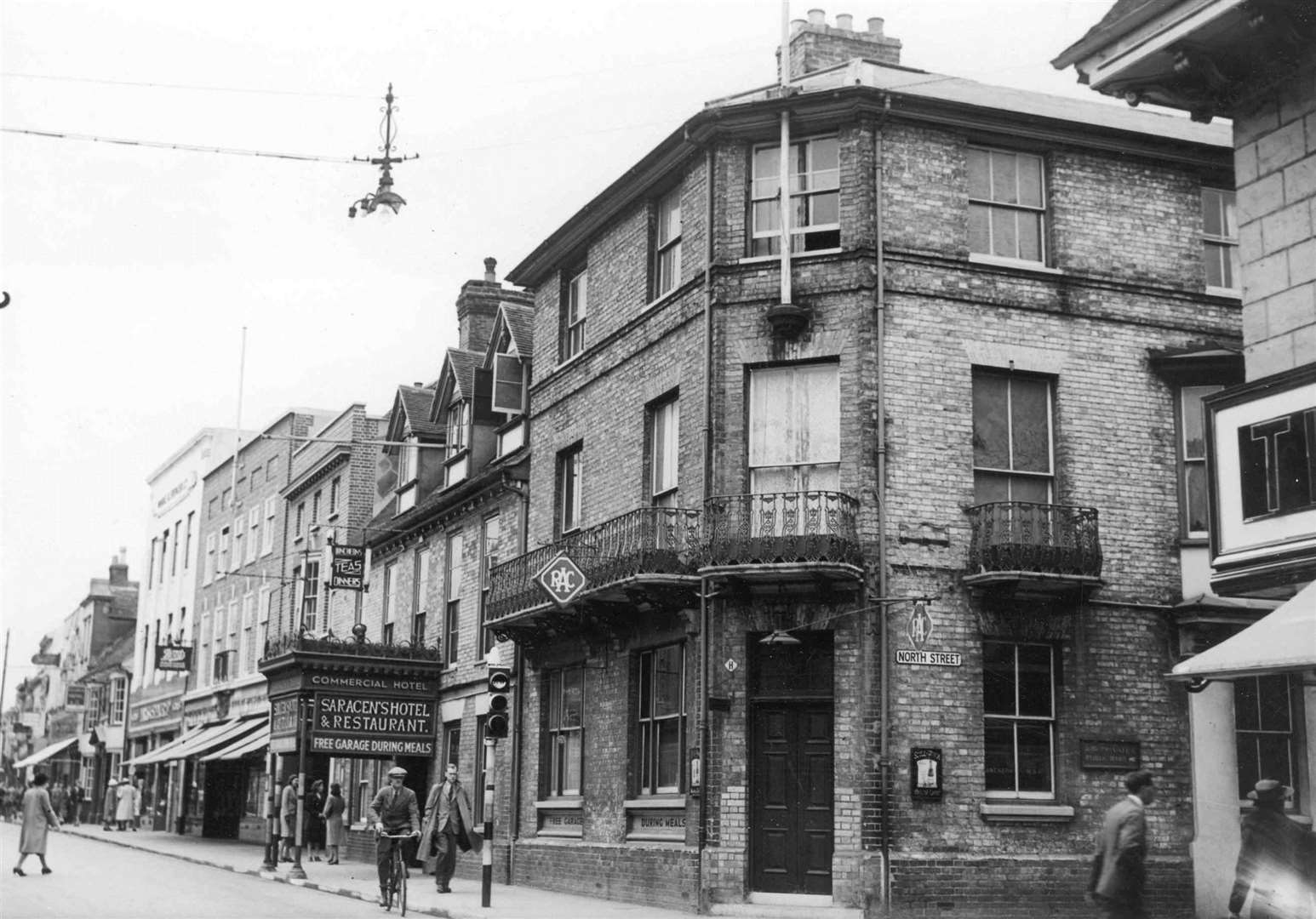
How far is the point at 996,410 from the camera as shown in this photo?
63.1 feet

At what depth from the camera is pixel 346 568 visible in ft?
104

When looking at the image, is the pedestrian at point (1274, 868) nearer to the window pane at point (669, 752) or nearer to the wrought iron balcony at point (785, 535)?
the wrought iron balcony at point (785, 535)

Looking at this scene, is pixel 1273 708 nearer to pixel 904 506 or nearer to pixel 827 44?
pixel 904 506

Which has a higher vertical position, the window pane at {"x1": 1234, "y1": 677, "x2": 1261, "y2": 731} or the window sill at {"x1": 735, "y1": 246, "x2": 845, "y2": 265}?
the window sill at {"x1": 735, "y1": 246, "x2": 845, "y2": 265}

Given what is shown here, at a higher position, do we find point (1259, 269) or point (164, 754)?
point (1259, 269)

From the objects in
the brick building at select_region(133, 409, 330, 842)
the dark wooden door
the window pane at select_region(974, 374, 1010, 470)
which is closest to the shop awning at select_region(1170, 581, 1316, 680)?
the dark wooden door

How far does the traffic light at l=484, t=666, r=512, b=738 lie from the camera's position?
18.6m

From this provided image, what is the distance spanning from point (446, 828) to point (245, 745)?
14688 millimetres

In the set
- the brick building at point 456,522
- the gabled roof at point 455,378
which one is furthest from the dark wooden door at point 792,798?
the gabled roof at point 455,378

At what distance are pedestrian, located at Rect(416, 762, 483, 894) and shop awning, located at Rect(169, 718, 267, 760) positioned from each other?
16.3m

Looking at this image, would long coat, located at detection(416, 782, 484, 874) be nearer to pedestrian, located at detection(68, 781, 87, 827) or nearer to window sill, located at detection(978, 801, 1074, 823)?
window sill, located at detection(978, 801, 1074, 823)

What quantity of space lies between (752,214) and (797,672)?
6013 millimetres

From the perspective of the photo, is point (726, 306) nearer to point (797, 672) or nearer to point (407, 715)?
point (797, 672)

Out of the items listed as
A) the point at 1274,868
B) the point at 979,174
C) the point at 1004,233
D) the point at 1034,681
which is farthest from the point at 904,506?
the point at 1274,868
